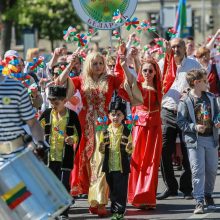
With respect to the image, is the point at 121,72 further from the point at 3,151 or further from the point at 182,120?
the point at 3,151

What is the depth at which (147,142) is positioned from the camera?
10461mm

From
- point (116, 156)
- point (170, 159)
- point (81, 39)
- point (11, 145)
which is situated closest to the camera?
point (11, 145)

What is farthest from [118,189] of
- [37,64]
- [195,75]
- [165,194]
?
[37,64]

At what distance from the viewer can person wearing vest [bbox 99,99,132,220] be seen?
958cm

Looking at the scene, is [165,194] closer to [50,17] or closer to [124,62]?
[124,62]

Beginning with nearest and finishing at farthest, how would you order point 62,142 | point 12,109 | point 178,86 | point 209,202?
point 12,109 → point 62,142 → point 209,202 → point 178,86

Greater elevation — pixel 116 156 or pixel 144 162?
pixel 116 156

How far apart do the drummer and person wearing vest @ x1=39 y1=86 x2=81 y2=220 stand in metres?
2.30

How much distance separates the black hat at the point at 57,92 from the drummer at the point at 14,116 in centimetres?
226

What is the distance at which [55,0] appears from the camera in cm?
4791

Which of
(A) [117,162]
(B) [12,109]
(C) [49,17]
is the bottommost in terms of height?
(A) [117,162]

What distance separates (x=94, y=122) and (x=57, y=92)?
1.83ft

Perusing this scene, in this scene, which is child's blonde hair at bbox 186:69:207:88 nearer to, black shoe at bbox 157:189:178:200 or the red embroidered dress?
the red embroidered dress

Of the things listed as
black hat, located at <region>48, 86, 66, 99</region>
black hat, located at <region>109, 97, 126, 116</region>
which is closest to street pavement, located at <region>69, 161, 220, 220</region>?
black hat, located at <region>109, 97, 126, 116</region>
